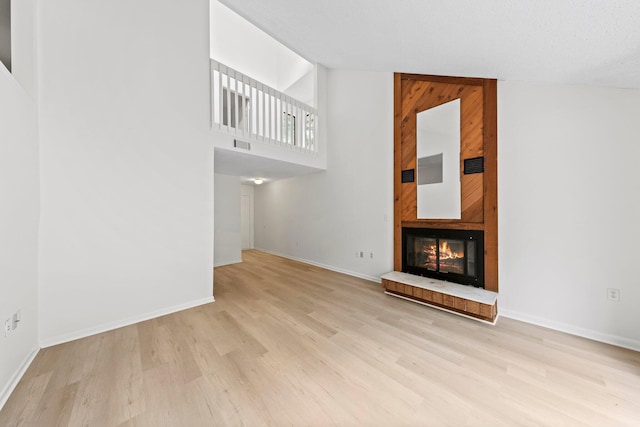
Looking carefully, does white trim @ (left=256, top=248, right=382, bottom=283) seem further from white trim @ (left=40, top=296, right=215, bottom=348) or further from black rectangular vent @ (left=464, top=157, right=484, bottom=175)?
white trim @ (left=40, top=296, right=215, bottom=348)

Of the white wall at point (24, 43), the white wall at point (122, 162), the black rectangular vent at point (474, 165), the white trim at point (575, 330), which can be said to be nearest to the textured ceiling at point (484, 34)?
the black rectangular vent at point (474, 165)

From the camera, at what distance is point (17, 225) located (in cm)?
163

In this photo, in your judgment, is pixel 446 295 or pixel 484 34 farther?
pixel 446 295

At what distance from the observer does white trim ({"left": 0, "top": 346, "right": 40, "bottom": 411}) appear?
1397mm

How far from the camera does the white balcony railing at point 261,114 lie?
3.14 m

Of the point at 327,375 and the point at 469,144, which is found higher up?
the point at 469,144

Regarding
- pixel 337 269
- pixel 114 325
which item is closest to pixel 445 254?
pixel 337 269

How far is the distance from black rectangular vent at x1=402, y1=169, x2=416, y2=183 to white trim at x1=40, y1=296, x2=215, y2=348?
3419 millimetres

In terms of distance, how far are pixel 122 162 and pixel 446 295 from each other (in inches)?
157

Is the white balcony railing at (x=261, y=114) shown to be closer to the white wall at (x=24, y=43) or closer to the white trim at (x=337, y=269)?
the white wall at (x=24, y=43)

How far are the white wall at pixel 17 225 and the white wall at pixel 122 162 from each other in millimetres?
139

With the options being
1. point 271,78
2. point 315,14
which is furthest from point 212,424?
point 271,78

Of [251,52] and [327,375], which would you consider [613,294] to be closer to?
[327,375]

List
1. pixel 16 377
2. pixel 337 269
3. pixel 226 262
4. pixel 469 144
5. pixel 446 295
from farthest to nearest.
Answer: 1. pixel 226 262
2. pixel 337 269
3. pixel 469 144
4. pixel 446 295
5. pixel 16 377
